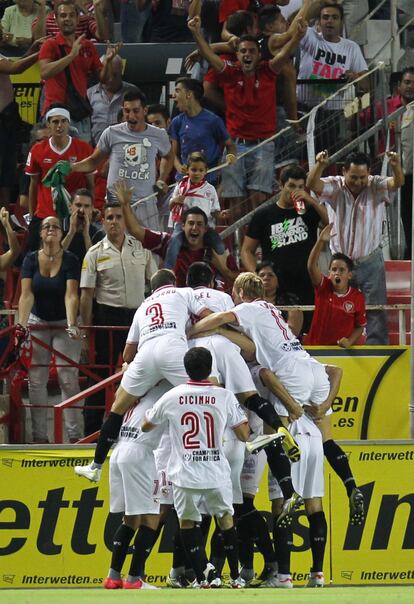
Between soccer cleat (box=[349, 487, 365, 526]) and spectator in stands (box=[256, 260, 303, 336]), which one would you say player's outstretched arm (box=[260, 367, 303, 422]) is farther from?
spectator in stands (box=[256, 260, 303, 336])

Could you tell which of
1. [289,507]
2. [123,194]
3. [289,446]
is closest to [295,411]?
[289,446]

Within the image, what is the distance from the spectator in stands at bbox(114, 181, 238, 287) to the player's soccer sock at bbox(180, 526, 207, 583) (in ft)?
12.3

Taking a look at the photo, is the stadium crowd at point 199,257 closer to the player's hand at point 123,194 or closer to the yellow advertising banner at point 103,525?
the player's hand at point 123,194

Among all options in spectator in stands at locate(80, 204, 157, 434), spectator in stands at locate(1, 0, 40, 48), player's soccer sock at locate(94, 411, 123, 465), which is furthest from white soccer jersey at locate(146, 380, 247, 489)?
spectator in stands at locate(1, 0, 40, 48)

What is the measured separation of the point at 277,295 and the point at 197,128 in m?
2.62

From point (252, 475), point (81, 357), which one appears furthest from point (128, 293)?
point (252, 475)

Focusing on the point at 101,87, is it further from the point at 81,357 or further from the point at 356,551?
the point at 356,551

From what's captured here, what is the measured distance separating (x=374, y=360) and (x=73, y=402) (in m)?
2.84

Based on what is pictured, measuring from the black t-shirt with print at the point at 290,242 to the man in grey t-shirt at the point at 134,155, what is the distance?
62.9 inches

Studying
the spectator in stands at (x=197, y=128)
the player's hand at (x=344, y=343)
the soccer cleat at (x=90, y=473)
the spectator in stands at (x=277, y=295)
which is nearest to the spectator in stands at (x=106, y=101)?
the spectator in stands at (x=197, y=128)

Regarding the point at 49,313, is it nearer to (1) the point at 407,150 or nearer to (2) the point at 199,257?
(2) the point at 199,257

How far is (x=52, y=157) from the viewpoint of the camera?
53.2 ft

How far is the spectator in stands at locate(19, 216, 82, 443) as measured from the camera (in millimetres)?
14523

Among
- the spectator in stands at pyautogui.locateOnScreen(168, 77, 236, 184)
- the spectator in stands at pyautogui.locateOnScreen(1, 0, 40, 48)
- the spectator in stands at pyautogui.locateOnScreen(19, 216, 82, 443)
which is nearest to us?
the spectator in stands at pyautogui.locateOnScreen(19, 216, 82, 443)
